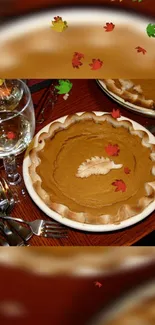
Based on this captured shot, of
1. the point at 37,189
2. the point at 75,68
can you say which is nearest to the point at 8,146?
the point at 37,189

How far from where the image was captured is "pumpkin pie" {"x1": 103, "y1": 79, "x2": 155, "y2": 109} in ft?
3.81

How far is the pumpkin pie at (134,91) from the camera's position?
3.81 ft

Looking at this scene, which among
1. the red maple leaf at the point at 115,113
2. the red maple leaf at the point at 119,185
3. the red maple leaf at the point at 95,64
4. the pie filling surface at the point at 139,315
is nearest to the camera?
the pie filling surface at the point at 139,315

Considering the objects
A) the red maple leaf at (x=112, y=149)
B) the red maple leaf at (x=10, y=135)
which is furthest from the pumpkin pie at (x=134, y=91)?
the red maple leaf at (x=10, y=135)

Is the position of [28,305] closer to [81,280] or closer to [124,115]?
[81,280]

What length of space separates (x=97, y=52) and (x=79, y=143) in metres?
0.24

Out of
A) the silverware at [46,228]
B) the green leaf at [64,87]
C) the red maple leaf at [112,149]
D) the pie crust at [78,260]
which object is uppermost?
the green leaf at [64,87]

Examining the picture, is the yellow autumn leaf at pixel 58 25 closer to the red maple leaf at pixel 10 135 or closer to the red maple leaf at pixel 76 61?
the red maple leaf at pixel 76 61

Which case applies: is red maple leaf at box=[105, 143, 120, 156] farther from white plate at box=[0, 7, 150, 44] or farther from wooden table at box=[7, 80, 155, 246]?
white plate at box=[0, 7, 150, 44]

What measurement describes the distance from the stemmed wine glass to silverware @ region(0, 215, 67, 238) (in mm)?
114

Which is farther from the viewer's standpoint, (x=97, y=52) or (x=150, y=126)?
(x=150, y=126)

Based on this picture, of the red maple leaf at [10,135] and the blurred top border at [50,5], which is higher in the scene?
the blurred top border at [50,5]

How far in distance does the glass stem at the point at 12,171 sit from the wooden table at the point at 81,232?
0.08 ft

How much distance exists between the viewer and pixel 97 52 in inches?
35.4
